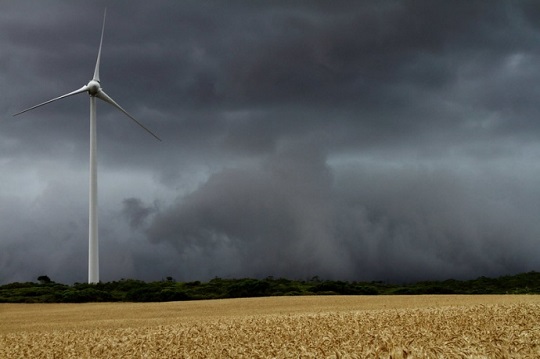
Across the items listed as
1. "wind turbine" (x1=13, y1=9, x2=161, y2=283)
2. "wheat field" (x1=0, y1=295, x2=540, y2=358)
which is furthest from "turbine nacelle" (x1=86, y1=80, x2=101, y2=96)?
"wheat field" (x1=0, y1=295, x2=540, y2=358)

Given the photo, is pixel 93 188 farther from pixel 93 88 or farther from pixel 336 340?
pixel 336 340

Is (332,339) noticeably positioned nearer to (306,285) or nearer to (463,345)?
(463,345)

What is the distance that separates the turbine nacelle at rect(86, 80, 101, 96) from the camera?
8819 centimetres

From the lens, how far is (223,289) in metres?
83.6

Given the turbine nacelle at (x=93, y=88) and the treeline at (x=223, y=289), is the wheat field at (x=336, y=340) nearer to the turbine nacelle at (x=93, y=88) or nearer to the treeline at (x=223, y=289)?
the treeline at (x=223, y=289)

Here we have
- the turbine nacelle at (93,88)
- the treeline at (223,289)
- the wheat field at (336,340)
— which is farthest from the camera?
the turbine nacelle at (93,88)

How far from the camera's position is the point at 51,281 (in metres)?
92.8

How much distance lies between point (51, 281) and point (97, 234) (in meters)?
12.5

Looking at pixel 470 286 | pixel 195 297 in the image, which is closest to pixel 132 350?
pixel 195 297

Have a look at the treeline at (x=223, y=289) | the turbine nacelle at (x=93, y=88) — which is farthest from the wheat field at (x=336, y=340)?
the turbine nacelle at (x=93, y=88)

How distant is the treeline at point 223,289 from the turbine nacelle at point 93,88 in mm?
26958

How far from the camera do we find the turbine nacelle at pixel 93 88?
8819cm

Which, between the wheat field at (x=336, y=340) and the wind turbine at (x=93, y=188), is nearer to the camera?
the wheat field at (x=336, y=340)

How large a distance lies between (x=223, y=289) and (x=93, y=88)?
3381 centimetres
